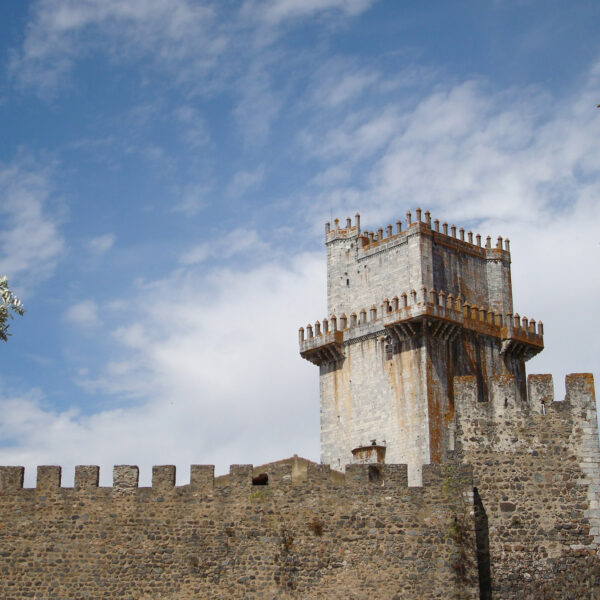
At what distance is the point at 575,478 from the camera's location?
25.9m

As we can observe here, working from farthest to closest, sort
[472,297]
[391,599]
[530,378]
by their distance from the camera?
[472,297], [530,378], [391,599]

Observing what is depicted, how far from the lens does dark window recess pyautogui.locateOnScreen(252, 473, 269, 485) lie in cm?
2694

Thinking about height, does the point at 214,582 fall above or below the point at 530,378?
below

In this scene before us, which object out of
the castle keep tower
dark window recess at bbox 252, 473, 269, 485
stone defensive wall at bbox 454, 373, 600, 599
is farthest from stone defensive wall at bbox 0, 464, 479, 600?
the castle keep tower

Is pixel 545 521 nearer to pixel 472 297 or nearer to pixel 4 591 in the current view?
pixel 4 591

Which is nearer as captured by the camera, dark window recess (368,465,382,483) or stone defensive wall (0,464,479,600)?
stone defensive wall (0,464,479,600)

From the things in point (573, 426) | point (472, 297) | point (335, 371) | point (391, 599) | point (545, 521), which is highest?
point (472, 297)

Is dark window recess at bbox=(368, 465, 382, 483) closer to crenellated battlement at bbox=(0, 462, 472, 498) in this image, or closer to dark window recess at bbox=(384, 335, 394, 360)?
crenellated battlement at bbox=(0, 462, 472, 498)

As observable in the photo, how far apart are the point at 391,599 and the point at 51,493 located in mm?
8313

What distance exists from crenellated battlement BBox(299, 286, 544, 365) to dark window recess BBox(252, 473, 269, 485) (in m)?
16.0

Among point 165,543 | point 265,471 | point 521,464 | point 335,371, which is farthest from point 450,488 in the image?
point 335,371

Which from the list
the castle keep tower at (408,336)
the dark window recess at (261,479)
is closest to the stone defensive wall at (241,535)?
the dark window recess at (261,479)

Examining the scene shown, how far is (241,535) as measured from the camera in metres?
26.0

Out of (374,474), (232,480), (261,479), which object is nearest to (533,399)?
(374,474)
